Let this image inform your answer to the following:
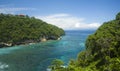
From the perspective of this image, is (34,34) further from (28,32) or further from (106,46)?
(106,46)

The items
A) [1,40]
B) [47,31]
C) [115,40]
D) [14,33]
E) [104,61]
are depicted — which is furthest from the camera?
[47,31]

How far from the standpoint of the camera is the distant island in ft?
402

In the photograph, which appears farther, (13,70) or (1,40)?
(1,40)

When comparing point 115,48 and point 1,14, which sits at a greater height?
point 1,14

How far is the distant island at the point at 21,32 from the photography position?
4820 inches

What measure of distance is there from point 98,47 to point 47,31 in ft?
344

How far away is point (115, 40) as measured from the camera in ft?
137

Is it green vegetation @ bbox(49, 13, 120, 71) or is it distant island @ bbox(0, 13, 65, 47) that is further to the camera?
distant island @ bbox(0, 13, 65, 47)

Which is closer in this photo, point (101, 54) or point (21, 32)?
point (101, 54)

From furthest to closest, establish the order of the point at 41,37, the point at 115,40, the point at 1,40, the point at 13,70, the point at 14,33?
the point at 41,37 → the point at 14,33 → the point at 1,40 → the point at 13,70 → the point at 115,40

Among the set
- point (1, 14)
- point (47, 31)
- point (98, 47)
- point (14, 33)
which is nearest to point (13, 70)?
point (98, 47)

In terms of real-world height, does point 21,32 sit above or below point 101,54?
above

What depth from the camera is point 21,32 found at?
132 m

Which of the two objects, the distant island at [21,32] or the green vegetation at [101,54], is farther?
the distant island at [21,32]
